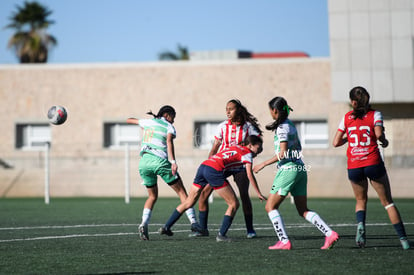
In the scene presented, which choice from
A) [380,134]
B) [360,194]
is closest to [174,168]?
[360,194]

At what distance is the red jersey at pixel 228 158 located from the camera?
36.4ft

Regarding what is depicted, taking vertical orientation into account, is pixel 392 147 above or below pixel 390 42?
below

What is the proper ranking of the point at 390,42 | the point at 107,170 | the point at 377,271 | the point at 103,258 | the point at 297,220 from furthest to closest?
the point at 390,42 → the point at 107,170 → the point at 297,220 → the point at 103,258 → the point at 377,271

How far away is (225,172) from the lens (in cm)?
1142

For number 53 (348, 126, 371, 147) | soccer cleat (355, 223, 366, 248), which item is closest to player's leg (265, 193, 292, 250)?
soccer cleat (355, 223, 366, 248)

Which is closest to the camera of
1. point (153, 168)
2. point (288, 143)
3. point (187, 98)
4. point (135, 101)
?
point (288, 143)

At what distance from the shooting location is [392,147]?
27.0 metres

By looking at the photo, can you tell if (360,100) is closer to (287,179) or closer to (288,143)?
(288,143)

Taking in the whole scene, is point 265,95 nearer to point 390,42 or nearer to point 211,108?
point 211,108

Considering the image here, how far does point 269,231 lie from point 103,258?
14.3 feet

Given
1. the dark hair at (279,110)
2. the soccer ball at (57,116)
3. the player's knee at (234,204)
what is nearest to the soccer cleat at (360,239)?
the dark hair at (279,110)

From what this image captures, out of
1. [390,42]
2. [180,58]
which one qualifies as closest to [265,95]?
[390,42]

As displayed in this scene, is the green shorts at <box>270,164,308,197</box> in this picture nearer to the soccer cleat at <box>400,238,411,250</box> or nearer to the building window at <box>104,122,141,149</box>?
the soccer cleat at <box>400,238,411,250</box>

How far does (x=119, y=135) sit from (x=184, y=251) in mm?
30559
